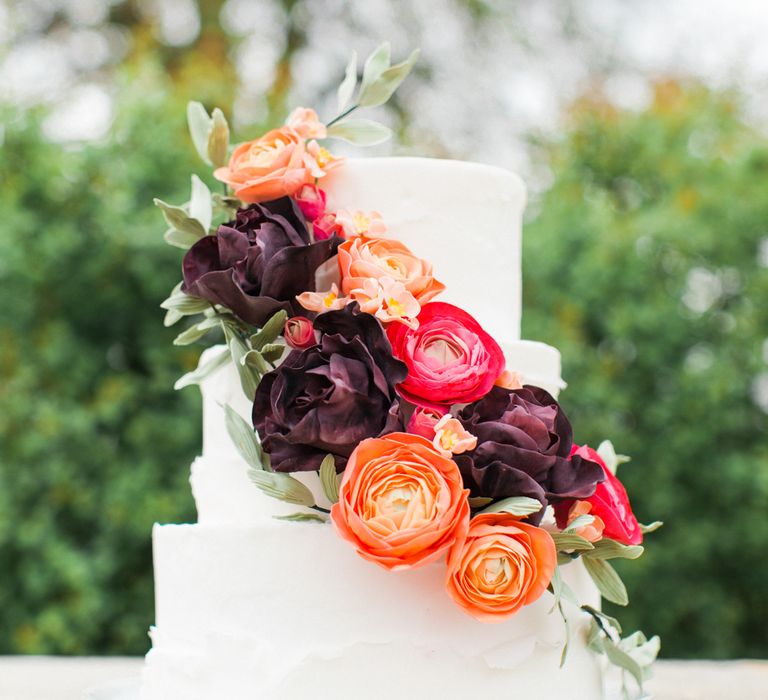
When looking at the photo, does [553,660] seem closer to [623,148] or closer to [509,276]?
[509,276]

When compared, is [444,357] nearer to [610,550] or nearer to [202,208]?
[610,550]

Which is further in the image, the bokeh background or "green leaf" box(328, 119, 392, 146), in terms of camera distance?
the bokeh background

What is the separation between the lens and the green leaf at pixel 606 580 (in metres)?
1.80

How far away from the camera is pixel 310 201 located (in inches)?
74.6

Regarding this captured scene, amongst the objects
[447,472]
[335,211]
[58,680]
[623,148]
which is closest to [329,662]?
[447,472]

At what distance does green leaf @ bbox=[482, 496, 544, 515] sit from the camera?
5.24 feet

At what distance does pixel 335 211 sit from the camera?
196 cm

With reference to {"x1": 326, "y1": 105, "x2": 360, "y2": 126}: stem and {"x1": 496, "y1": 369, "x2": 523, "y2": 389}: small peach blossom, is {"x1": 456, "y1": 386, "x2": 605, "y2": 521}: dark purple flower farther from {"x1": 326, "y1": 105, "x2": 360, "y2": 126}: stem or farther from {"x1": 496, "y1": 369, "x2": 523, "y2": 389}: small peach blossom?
{"x1": 326, "y1": 105, "x2": 360, "y2": 126}: stem

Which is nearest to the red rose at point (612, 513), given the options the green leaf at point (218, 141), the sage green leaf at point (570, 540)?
the sage green leaf at point (570, 540)

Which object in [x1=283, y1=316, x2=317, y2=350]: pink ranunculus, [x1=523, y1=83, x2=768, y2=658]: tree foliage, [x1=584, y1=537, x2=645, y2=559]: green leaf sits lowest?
[x1=523, y1=83, x2=768, y2=658]: tree foliage

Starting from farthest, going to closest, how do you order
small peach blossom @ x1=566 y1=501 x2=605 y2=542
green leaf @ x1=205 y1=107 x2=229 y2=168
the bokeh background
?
the bokeh background
green leaf @ x1=205 y1=107 x2=229 y2=168
small peach blossom @ x1=566 y1=501 x2=605 y2=542

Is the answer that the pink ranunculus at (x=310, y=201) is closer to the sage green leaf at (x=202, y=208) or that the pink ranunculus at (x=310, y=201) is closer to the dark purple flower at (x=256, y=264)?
the dark purple flower at (x=256, y=264)

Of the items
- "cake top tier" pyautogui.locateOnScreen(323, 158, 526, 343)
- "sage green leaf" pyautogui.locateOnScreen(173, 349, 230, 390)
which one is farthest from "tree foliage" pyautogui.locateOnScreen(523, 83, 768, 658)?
"sage green leaf" pyautogui.locateOnScreen(173, 349, 230, 390)

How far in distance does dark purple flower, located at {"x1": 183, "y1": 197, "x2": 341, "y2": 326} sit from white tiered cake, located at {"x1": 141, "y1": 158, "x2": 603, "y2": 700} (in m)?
0.22
